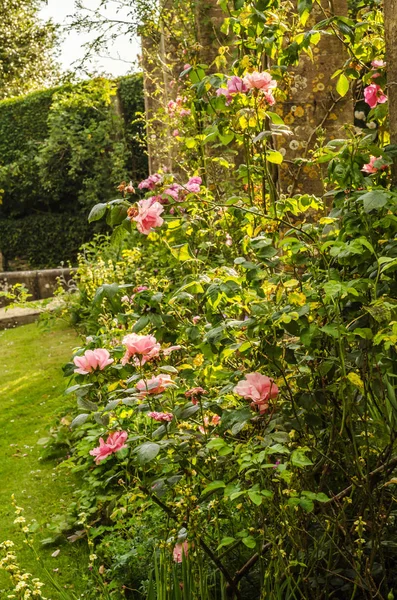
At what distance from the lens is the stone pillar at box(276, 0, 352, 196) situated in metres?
3.60

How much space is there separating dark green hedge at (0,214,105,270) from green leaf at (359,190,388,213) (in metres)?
Answer: 12.5

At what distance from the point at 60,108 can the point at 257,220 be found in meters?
12.2

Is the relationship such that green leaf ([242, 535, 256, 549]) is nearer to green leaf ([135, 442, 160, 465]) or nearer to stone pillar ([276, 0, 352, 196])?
green leaf ([135, 442, 160, 465])

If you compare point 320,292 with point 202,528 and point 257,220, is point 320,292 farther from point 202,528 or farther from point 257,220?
point 202,528

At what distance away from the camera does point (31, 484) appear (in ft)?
14.6

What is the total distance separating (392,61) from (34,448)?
3.74m

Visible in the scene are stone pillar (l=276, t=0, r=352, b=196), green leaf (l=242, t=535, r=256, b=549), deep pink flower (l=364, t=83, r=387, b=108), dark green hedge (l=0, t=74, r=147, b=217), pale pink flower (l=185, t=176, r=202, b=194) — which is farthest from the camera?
dark green hedge (l=0, t=74, r=147, b=217)

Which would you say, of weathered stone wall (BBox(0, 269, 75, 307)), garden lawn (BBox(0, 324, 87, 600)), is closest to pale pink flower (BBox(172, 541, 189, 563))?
garden lawn (BBox(0, 324, 87, 600))

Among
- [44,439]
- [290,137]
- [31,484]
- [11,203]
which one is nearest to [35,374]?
[44,439]

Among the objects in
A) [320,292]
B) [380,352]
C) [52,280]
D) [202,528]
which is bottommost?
[52,280]

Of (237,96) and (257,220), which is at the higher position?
(237,96)

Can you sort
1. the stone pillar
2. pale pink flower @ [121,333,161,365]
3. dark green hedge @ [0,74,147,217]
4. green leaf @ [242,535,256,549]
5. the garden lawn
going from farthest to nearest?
dark green hedge @ [0,74,147,217]
the stone pillar
the garden lawn
pale pink flower @ [121,333,161,365]
green leaf @ [242,535,256,549]

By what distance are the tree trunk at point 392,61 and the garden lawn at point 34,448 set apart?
195 centimetres

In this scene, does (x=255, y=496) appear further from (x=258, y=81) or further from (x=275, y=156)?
(x=258, y=81)
